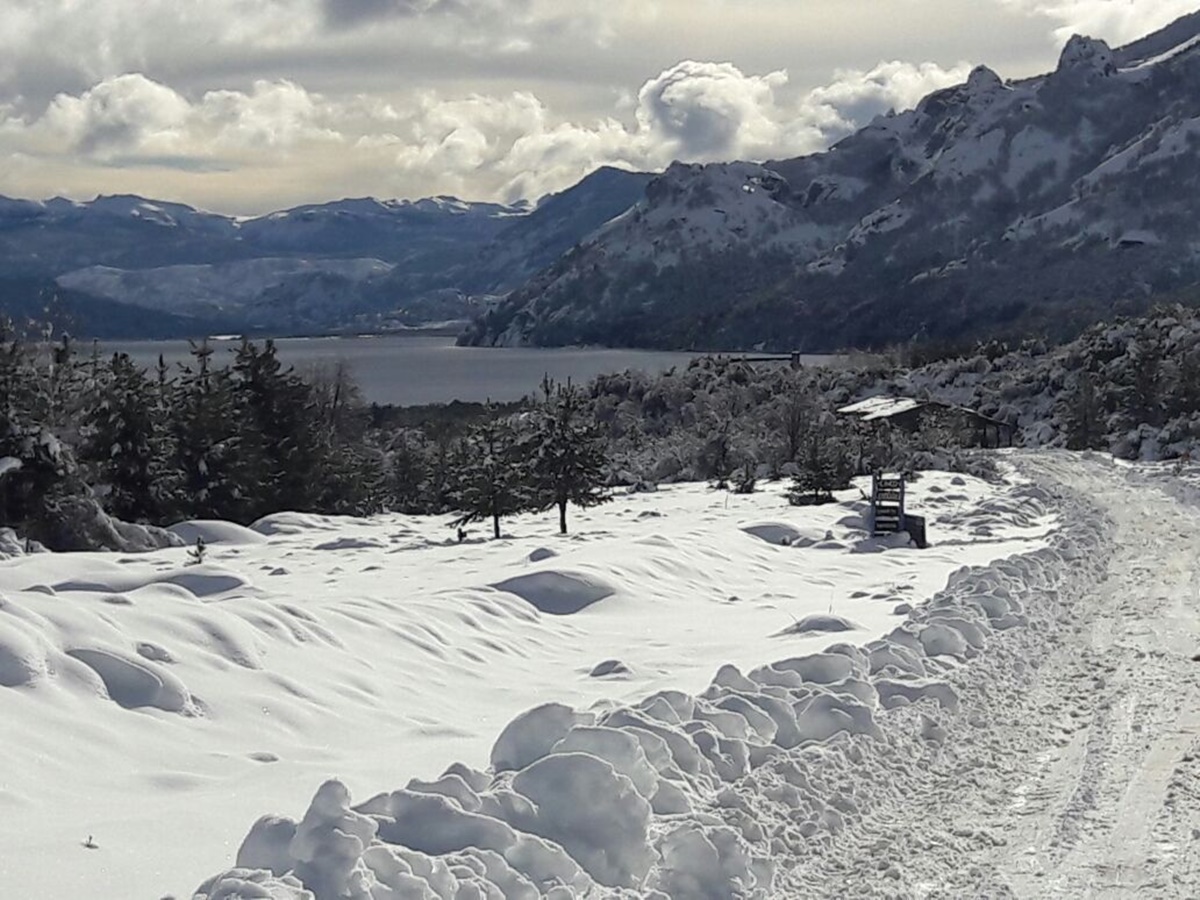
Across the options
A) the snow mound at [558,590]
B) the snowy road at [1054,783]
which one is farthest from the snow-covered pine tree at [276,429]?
the snowy road at [1054,783]

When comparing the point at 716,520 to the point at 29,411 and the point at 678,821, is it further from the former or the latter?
the point at 678,821

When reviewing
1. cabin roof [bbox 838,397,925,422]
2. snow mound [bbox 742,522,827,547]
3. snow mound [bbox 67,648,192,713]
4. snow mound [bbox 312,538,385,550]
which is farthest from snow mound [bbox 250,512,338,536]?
cabin roof [bbox 838,397,925,422]

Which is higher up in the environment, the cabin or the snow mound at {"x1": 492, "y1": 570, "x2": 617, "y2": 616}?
the snow mound at {"x1": 492, "y1": 570, "x2": 617, "y2": 616}

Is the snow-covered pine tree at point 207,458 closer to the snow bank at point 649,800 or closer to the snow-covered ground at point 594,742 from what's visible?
the snow-covered ground at point 594,742

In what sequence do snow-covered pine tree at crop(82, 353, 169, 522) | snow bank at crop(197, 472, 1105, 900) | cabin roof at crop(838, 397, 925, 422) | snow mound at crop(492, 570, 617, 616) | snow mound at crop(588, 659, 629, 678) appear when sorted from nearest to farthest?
snow bank at crop(197, 472, 1105, 900), snow mound at crop(588, 659, 629, 678), snow mound at crop(492, 570, 617, 616), snow-covered pine tree at crop(82, 353, 169, 522), cabin roof at crop(838, 397, 925, 422)

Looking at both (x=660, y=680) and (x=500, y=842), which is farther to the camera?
(x=660, y=680)

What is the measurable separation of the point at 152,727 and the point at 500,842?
3.04 m

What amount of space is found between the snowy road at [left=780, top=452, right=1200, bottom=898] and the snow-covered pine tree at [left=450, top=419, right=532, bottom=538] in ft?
58.5

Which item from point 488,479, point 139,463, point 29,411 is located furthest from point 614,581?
point 139,463

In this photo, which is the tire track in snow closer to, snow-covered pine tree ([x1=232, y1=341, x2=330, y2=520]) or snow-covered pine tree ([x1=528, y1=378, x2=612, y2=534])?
snow-covered pine tree ([x1=528, y1=378, x2=612, y2=534])

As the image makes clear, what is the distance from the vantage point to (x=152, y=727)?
7777mm

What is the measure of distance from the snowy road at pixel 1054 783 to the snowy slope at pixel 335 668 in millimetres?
871

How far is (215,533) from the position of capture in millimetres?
29047

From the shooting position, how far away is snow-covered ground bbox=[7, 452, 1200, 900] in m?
5.85
